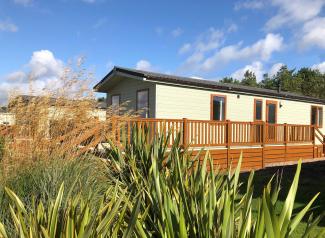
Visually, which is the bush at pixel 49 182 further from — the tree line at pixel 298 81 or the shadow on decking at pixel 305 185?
the tree line at pixel 298 81

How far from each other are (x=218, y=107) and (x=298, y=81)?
131ft

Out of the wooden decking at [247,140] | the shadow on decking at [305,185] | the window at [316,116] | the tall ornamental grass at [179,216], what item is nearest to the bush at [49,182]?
the tall ornamental grass at [179,216]

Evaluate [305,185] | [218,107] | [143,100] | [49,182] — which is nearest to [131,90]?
[143,100]

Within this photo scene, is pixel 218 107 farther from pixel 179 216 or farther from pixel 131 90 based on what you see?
pixel 179 216

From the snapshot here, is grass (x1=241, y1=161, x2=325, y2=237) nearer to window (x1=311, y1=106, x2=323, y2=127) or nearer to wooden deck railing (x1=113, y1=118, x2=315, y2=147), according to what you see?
wooden deck railing (x1=113, y1=118, x2=315, y2=147)

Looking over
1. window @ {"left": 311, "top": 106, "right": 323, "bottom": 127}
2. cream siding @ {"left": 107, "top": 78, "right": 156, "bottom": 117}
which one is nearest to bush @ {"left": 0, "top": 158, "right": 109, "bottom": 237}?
cream siding @ {"left": 107, "top": 78, "right": 156, "bottom": 117}

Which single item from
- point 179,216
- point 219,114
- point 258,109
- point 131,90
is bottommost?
point 179,216

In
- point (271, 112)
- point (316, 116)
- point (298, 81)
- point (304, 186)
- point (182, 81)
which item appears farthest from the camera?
point (298, 81)

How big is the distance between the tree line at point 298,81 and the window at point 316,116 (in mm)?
27316

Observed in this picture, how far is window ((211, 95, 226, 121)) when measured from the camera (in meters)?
13.5

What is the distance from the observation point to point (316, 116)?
18734 millimetres

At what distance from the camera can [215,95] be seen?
13.5m

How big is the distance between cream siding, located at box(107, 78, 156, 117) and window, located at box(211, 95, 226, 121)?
2582 millimetres

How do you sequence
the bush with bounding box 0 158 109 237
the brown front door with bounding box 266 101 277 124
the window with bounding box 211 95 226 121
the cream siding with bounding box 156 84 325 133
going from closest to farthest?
the bush with bounding box 0 158 109 237, the cream siding with bounding box 156 84 325 133, the window with bounding box 211 95 226 121, the brown front door with bounding box 266 101 277 124
